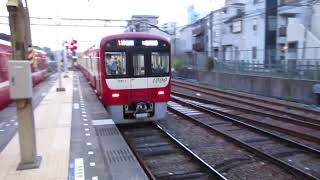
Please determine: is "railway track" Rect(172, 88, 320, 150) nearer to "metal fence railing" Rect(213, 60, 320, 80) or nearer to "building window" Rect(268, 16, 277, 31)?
"metal fence railing" Rect(213, 60, 320, 80)

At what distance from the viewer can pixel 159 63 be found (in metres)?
10.9

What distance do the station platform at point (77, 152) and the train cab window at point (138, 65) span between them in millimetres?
1673

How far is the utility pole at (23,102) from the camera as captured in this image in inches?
233

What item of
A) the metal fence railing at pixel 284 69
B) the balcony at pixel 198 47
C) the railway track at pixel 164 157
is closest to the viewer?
the railway track at pixel 164 157

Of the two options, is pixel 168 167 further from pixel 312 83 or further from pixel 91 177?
pixel 312 83

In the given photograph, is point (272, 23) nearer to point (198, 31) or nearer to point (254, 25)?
point (254, 25)

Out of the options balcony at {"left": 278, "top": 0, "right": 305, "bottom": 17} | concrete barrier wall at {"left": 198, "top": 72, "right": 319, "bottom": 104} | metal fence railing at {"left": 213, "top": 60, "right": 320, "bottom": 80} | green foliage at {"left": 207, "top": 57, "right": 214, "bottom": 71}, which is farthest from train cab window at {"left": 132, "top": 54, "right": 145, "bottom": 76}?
balcony at {"left": 278, "top": 0, "right": 305, "bottom": 17}

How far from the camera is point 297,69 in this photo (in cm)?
1856

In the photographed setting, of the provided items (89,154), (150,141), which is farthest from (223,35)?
(89,154)

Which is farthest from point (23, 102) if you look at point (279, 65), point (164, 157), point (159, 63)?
point (279, 65)

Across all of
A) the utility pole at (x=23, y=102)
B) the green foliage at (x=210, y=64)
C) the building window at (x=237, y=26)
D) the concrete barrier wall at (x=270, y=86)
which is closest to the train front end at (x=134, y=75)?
the utility pole at (x=23, y=102)

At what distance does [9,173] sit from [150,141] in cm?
425

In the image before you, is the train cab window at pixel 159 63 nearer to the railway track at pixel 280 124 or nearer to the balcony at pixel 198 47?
the railway track at pixel 280 124

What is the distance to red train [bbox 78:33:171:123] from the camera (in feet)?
34.0
